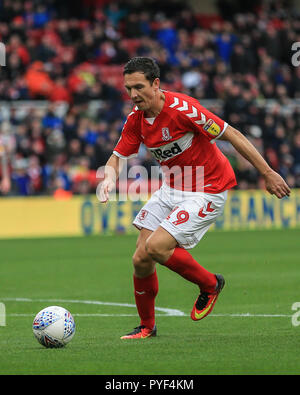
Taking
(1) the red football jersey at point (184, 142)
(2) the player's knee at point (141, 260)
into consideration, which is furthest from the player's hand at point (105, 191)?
(2) the player's knee at point (141, 260)

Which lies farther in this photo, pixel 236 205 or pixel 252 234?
pixel 236 205

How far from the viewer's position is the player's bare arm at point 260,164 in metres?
Answer: 7.08

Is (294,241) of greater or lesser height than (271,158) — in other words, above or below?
below

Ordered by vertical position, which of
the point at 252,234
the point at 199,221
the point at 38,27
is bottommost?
the point at 252,234

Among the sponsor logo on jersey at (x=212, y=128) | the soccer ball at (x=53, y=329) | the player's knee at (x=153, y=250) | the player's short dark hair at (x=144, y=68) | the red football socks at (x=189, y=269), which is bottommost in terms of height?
the soccer ball at (x=53, y=329)

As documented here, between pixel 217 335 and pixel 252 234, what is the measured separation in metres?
13.9

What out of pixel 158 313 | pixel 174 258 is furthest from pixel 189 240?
pixel 158 313

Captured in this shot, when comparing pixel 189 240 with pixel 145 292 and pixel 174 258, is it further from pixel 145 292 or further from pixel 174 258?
pixel 145 292

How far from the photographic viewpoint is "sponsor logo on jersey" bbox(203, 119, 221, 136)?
7.41 metres

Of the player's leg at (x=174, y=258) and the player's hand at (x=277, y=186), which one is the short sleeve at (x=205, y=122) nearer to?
the player's hand at (x=277, y=186)

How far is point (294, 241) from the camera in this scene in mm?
19047

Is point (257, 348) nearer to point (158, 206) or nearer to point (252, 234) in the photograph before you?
point (158, 206)
